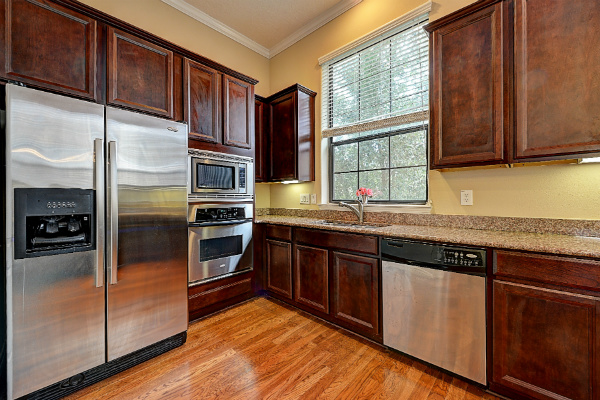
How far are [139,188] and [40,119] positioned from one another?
2.02ft

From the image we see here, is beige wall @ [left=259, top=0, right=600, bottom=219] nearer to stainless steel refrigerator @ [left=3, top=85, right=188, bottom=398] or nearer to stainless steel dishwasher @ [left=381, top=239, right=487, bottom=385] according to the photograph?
stainless steel dishwasher @ [left=381, top=239, right=487, bottom=385]

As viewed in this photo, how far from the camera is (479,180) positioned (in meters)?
2.07

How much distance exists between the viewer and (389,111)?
2660mm

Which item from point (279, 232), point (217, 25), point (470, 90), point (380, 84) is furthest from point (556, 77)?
point (217, 25)

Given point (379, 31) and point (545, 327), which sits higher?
point (379, 31)

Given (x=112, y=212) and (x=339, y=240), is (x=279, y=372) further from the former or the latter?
(x=112, y=212)

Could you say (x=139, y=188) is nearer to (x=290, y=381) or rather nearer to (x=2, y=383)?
(x=2, y=383)

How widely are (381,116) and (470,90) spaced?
953mm

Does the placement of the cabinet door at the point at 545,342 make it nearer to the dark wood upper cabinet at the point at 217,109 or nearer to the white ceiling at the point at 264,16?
the dark wood upper cabinet at the point at 217,109

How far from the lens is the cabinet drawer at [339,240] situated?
2039 mm

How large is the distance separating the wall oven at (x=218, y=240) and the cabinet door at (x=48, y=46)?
120cm

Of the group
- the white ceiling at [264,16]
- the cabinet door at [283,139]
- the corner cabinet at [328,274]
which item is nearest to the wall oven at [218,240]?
the corner cabinet at [328,274]

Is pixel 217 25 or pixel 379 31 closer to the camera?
pixel 379 31

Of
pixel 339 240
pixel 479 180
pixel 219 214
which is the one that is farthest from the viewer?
pixel 219 214
